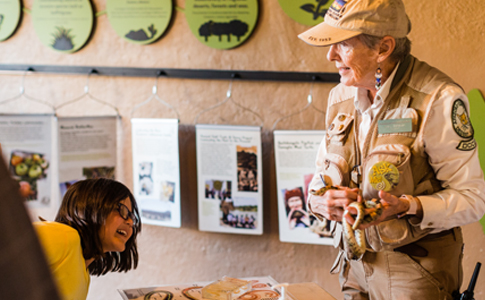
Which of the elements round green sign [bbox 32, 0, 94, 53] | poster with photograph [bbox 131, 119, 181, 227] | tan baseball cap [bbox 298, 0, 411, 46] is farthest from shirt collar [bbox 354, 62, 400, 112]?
round green sign [bbox 32, 0, 94, 53]

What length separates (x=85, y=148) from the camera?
8.54 feet

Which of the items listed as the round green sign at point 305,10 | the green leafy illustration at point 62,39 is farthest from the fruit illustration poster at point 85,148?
the round green sign at point 305,10

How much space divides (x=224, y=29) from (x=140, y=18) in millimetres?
528

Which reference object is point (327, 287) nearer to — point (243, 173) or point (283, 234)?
point (283, 234)

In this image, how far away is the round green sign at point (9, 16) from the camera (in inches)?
107

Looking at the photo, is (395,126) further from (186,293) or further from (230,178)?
(230,178)

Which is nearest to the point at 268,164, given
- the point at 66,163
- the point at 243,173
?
the point at 243,173

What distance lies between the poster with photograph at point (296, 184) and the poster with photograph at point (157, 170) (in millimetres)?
610

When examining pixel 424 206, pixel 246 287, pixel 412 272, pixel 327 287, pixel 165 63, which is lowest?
pixel 327 287

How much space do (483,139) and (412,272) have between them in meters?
1.15

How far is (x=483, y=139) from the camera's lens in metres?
2.19

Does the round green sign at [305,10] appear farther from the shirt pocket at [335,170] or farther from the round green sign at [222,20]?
the shirt pocket at [335,170]

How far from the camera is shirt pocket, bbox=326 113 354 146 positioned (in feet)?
5.00

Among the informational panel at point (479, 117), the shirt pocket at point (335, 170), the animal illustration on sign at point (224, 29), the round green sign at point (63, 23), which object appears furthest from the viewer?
the round green sign at point (63, 23)
